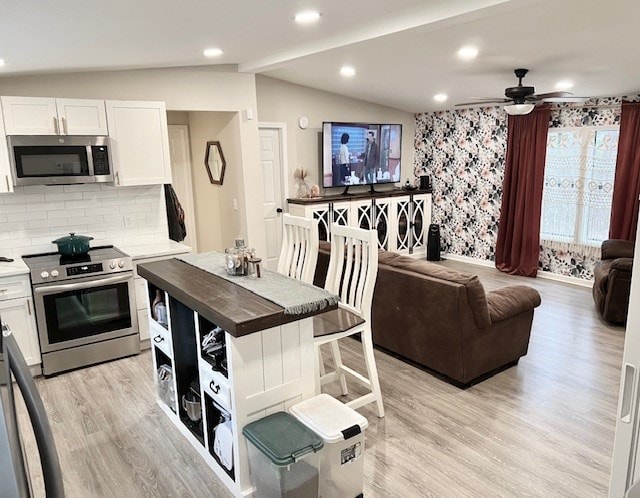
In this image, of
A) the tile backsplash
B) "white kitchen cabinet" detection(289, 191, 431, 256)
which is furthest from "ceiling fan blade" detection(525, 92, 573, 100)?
the tile backsplash

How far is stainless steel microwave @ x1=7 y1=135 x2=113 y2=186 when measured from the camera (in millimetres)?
3646

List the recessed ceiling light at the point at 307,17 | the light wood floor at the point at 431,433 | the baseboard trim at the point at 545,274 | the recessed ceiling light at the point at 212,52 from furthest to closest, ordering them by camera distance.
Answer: the baseboard trim at the point at 545,274, the recessed ceiling light at the point at 212,52, the recessed ceiling light at the point at 307,17, the light wood floor at the point at 431,433

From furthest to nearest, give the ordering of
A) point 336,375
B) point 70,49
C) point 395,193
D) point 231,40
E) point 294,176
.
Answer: point 395,193, point 294,176, point 231,40, point 336,375, point 70,49

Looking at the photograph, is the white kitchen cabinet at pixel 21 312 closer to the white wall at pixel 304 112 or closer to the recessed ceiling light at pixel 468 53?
the white wall at pixel 304 112

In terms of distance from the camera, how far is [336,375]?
132 inches

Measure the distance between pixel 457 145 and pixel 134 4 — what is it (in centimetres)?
582

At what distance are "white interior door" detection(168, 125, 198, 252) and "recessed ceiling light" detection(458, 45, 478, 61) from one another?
3.48 m

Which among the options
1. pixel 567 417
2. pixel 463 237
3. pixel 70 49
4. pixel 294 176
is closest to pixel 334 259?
pixel 567 417

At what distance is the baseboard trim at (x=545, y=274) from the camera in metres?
6.10

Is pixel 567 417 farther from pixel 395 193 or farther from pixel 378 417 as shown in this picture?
pixel 395 193

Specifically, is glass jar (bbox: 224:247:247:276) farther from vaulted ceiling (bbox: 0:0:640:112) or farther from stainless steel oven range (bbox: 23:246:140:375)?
stainless steel oven range (bbox: 23:246:140:375)

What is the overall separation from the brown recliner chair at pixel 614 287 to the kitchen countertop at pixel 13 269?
513cm

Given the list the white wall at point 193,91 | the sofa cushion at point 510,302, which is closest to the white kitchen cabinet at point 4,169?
the white wall at point 193,91

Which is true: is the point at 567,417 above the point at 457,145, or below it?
below
